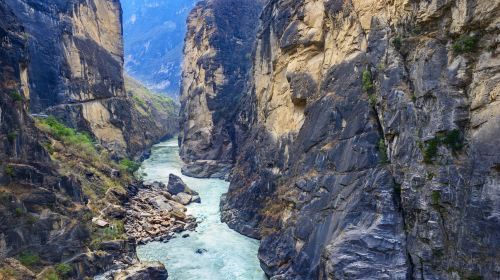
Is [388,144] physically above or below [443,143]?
below

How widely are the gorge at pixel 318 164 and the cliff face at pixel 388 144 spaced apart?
0.24 ft

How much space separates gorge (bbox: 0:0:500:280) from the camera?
1902 centimetres

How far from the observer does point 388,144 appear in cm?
2330

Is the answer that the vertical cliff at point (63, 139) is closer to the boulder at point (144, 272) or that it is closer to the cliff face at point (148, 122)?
the cliff face at point (148, 122)

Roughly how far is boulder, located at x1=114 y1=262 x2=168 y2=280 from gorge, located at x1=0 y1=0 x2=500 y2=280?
10 cm

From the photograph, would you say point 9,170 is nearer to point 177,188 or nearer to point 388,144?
point 388,144

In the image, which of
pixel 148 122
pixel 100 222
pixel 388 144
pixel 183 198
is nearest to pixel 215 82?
pixel 148 122

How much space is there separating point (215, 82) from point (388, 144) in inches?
1865

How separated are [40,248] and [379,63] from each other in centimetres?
2106

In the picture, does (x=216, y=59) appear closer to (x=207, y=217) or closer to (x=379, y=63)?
(x=207, y=217)

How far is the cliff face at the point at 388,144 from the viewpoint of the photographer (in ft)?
60.1

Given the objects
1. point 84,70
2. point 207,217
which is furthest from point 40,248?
point 84,70

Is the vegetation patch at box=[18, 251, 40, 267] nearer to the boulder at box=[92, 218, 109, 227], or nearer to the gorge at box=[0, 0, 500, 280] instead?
the gorge at box=[0, 0, 500, 280]

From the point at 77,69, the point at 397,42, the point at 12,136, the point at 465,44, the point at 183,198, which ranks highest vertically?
the point at 77,69
